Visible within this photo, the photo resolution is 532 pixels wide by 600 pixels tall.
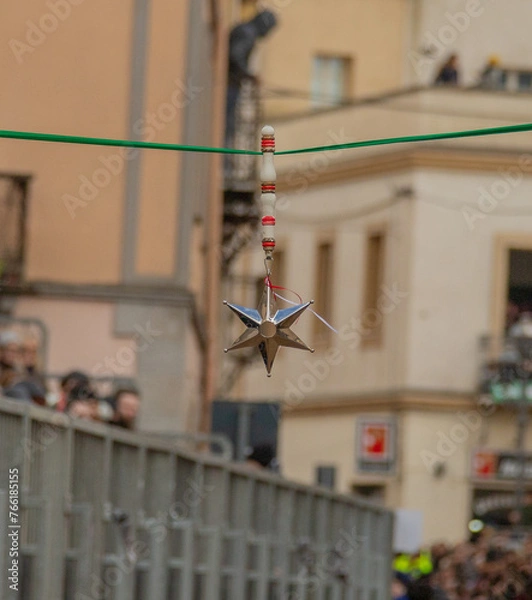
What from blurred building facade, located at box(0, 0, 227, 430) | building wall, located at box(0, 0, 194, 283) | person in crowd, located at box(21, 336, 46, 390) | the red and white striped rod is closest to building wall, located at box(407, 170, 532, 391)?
blurred building facade, located at box(0, 0, 227, 430)

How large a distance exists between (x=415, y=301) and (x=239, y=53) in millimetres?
12640

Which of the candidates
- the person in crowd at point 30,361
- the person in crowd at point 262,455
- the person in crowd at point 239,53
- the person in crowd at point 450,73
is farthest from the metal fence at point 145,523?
the person in crowd at point 450,73

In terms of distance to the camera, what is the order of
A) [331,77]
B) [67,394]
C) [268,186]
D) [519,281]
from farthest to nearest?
[331,77] → [519,281] → [67,394] → [268,186]

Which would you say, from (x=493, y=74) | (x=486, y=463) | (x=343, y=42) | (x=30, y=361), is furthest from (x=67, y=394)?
(x=343, y=42)

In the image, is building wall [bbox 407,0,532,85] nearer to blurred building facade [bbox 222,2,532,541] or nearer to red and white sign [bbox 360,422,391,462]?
blurred building facade [bbox 222,2,532,541]

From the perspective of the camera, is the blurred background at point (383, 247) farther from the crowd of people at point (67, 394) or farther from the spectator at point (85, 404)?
the spectator at point (85, 404)

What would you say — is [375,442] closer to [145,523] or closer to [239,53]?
[239,53]

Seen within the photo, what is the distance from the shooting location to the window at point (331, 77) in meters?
47.8

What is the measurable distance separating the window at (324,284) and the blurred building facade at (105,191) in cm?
2262

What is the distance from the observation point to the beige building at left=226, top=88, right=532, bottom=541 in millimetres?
42312

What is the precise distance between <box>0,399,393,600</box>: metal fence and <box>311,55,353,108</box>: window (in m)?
26.9

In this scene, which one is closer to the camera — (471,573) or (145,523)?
(145,523)

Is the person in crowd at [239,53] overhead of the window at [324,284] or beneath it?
overhead

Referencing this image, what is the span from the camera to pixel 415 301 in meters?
43.2
